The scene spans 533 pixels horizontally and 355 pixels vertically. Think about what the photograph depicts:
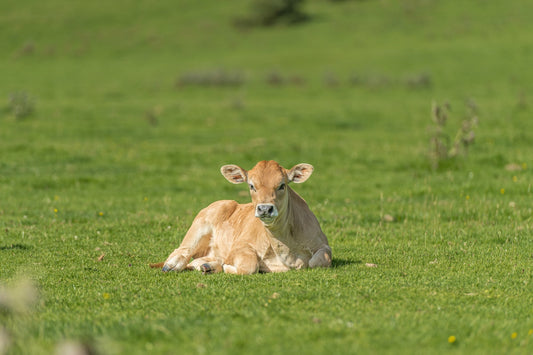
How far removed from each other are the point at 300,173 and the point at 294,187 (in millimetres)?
9073

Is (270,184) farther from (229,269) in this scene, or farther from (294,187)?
(294,187)

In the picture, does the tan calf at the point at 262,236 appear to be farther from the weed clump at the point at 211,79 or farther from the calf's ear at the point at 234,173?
the weed clump at the point at 211,79

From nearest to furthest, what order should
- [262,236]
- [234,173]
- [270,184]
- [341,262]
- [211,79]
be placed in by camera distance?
[270,184], [262,236], [234,173], [341,262], [211,79]

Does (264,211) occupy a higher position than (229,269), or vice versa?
(264,211)

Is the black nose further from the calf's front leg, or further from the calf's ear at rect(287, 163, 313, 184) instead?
the calf's front leg

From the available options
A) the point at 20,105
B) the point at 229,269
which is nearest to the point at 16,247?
the point at 229,269

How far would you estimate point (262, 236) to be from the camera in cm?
1073

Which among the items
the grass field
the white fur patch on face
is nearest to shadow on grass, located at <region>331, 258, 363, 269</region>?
the grass field

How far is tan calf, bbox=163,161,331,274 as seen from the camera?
10.3 m

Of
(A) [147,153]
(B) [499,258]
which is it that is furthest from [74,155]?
(B) [499,258]

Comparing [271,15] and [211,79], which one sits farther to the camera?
[271,15]

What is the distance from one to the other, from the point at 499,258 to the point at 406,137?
18.5 meters

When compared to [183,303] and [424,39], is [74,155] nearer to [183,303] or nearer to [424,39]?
[183,303]

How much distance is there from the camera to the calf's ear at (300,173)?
10688 millimetres
